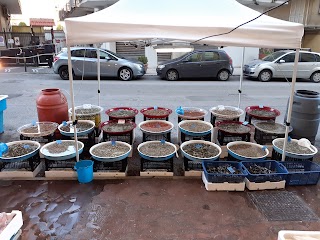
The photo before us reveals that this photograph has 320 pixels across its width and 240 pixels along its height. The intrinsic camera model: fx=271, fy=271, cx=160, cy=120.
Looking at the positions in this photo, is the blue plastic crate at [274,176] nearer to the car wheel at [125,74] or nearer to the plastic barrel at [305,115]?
the plastic barrel at [305,115]

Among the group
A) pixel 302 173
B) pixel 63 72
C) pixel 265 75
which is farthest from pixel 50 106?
pixel 265 75

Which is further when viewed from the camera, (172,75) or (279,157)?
(172,75)

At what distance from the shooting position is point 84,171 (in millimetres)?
3744

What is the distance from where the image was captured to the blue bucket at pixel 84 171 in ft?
12.3

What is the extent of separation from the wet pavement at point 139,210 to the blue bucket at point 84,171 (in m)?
0.08

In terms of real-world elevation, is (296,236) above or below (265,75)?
below

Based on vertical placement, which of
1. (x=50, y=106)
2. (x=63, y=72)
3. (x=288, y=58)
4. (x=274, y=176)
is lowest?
(x=274, y=176)

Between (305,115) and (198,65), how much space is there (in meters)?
7.17

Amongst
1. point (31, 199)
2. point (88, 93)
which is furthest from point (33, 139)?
point (88, 93)

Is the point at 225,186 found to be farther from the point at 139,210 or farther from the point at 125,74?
the point at 125,74

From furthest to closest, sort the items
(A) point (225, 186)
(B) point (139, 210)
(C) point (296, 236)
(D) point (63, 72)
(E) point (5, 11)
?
(E) point (5, 11) → (D) point (63, 72) → (A) point (225, 186) → (B) point (139, 210) → (C) point (296, 236)

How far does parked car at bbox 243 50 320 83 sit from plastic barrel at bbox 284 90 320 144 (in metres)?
7.50

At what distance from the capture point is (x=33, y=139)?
4641 mm

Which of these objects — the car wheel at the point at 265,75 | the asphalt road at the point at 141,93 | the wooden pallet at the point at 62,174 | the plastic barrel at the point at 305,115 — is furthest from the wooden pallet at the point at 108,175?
the car wheel at the point at 265,75
